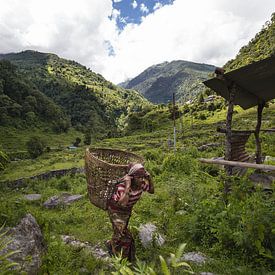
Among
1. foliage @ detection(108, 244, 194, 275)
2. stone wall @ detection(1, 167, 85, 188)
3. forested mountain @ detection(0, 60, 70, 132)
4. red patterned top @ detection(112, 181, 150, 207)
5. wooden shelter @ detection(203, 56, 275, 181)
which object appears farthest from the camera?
forested mountain @ detection(0, 60, 70, 132)

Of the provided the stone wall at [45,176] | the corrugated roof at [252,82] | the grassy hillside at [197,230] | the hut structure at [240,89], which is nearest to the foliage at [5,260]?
the grassy hillside at [197,230]

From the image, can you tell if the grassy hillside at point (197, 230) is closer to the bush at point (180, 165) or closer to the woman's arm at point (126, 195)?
the woman's arm at point (126, 195)

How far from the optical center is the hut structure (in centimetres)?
570

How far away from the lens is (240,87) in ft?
23.4

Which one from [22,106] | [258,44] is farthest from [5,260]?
[258,44]

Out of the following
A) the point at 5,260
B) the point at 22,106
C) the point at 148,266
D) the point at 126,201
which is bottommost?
the point at 5,260

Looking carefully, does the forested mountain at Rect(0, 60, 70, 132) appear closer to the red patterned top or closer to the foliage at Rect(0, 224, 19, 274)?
the foliage at Rect(0, 224, 19, 274)

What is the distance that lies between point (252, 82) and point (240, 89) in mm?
569

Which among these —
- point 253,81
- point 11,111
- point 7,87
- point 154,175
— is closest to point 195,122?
point 154,175

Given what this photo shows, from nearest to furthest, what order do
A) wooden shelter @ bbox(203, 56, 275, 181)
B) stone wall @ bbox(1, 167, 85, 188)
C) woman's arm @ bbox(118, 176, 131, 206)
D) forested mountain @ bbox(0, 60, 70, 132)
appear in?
1. woman's arm @ bbox(118, 176, 131, 206)
2. wooden shelter @ bbox(203, 56, 275, 181)
3. stone wall @ bbox(1, 167, 85, 188)
4. forested mountain @ bbox(0, 60, 70, 132)

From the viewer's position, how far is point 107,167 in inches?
186

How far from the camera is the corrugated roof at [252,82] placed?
570 centimetres

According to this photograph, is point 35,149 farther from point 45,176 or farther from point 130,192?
point 130,192

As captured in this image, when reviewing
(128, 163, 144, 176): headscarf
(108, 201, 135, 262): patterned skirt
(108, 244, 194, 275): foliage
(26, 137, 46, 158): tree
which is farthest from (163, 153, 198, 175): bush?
(26, 137, 46, 158): tree
